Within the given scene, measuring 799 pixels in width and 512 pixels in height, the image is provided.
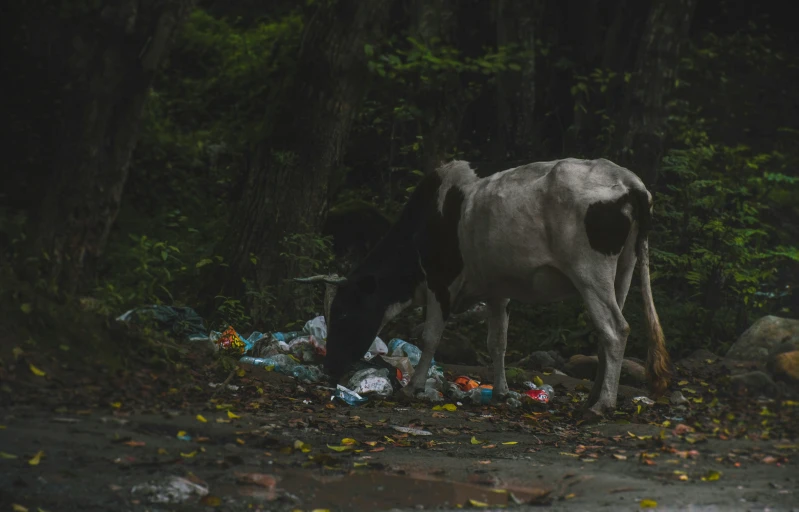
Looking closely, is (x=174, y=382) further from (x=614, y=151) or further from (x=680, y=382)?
(x=614, y=151)

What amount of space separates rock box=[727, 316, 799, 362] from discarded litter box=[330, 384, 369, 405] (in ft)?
13.6

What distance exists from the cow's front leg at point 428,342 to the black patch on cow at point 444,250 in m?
0.06

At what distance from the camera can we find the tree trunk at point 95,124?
758cm

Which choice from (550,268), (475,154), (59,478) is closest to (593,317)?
(550,268)

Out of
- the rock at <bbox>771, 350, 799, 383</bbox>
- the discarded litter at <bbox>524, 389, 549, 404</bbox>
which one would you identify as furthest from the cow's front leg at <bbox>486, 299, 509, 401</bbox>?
the rock at <bbox>771, 350, 799, 383</bbox>

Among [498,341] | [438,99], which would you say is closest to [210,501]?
[498,341]

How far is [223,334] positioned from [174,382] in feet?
10.4

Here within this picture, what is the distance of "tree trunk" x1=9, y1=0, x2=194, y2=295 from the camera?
24.9ft

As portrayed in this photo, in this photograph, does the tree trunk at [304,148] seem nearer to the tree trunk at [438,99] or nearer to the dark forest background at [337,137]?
the dark forest background at [337,137]

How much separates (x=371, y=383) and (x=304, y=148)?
3569mm

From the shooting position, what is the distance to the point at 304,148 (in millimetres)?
11594

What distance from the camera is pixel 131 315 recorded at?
8.52m

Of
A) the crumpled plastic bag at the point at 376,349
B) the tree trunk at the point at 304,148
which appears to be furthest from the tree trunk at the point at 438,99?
the crumpled plastic bag at the point at 376,349

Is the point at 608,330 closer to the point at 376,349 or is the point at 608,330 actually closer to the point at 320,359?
the point at 376,349
